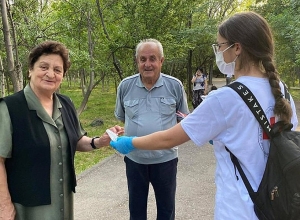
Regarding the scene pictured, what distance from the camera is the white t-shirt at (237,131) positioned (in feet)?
4.63

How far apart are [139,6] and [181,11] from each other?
176cm

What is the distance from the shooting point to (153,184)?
9.50ft

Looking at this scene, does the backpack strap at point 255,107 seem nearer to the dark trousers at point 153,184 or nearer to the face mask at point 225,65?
the face mask at point 225,65

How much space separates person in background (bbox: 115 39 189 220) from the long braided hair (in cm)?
139

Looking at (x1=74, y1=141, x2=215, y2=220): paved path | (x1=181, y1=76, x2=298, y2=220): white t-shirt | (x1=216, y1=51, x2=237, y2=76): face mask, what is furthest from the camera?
(x1=74, y1=141, x2=215, y2=220): paved path

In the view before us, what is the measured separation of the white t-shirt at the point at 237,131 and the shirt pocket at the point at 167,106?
1.32 metres

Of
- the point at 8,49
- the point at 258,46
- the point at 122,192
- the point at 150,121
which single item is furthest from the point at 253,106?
the point at 122,192

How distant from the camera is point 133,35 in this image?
810 cm

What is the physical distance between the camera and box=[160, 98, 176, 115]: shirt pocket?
2.82m

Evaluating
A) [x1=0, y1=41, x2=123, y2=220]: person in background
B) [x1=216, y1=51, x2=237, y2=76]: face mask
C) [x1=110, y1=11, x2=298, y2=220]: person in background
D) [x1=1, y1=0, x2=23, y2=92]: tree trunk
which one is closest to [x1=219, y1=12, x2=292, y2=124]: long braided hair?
[x1=110, y1=11, x2=298, y2=220]: person in background

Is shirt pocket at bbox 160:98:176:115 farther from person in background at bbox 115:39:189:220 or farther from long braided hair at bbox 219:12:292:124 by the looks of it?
long braided hair at bbox 219:12:292:124

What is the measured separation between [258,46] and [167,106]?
4.80 feet

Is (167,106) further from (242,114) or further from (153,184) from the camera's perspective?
(242,114)

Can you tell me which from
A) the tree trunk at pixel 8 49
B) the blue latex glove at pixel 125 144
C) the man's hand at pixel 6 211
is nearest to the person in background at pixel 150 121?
the blue latex glove at pixel 125 144
